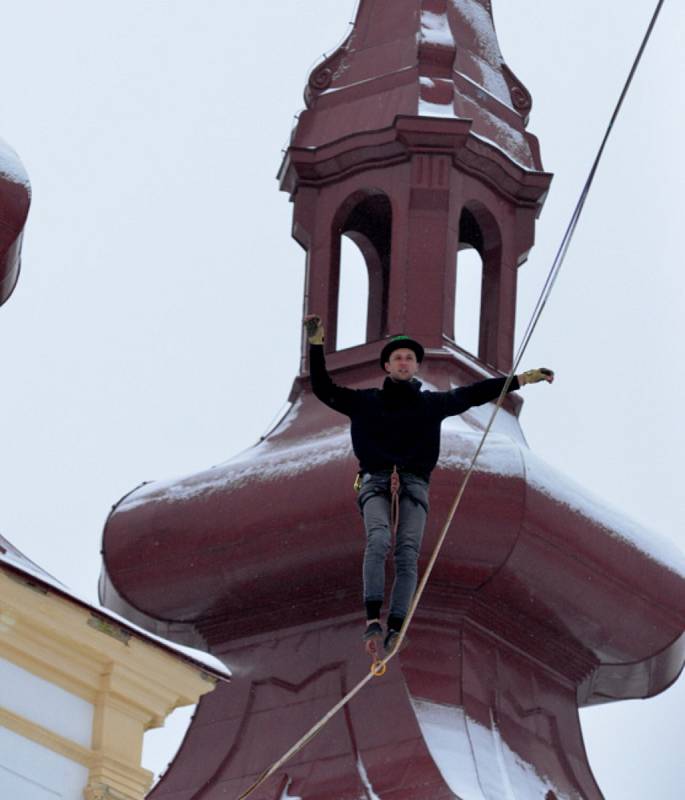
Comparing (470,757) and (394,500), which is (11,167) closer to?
(394,500)

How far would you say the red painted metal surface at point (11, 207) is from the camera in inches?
771

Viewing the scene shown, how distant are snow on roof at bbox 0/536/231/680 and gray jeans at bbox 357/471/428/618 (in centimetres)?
164

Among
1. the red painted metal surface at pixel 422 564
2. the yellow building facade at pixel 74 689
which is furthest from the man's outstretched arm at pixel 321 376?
the red painted metal surface at pixel 422 564

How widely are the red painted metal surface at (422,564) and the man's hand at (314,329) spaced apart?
31.8ft

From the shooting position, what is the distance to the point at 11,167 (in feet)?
65.1

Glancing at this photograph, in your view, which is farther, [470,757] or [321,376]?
[470,757]

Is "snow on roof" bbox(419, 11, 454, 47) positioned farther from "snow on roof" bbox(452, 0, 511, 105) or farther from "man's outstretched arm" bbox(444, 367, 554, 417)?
"man's outstretched arm" bbox(444, 367, 554, 417)

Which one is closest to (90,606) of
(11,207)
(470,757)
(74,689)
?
(74,689)

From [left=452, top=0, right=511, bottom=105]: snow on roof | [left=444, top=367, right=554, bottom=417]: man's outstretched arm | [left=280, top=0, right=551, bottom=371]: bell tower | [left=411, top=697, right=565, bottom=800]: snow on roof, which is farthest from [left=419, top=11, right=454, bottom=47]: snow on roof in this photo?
[left=444, top=367, right=554, bottom=417]: man's outstretched arm

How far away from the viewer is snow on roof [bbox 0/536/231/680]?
1745 centimetres

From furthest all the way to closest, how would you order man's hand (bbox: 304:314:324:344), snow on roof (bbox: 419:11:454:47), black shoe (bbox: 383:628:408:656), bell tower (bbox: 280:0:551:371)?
snow on roof (bbox: 419:11:454:47) → bell tower (bbox: 280:0:551:371) → black shoe (bbox: 383:628:408:656) → man's hand (bbox: 304:314:324:344)

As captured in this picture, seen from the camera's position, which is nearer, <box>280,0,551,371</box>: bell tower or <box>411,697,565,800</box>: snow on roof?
<box>411,697,565,800</box>: snow on roof

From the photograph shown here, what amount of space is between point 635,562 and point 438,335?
2.44 meters

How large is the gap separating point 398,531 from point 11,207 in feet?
12.5
